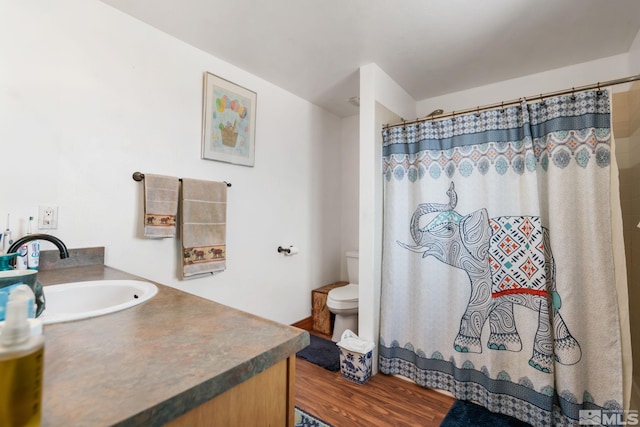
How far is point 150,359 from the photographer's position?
573 millimetres

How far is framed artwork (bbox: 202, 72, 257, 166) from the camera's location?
201 centimetres

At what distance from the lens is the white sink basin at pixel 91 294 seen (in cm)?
106

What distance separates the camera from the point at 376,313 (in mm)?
2129

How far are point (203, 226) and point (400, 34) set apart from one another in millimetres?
1728

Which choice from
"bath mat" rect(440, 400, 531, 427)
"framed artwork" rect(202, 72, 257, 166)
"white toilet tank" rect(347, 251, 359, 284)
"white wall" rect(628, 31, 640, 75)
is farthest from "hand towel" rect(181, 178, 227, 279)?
"white wall" rect(628, 31, 640, 75)

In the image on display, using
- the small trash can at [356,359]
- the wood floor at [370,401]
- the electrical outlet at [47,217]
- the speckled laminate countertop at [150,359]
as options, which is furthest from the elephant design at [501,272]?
the electrical outlet at [47,217]

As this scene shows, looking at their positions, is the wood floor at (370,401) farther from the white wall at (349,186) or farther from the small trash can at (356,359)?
the white wall at (349,186)

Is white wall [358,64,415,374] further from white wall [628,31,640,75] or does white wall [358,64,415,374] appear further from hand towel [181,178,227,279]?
white wall [628,31,640,75]

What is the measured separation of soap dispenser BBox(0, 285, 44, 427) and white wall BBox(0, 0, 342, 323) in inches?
53.3

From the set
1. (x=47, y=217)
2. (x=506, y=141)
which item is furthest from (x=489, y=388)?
(x=47, y=217)

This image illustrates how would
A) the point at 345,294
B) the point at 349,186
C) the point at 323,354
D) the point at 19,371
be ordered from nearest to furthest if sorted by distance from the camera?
the point at 19,371 < the point at 323,354 < the point at 345,294 < the point at 349,186

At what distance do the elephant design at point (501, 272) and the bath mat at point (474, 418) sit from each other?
1.04 ft

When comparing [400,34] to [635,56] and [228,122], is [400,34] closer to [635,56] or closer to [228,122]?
[228,122]

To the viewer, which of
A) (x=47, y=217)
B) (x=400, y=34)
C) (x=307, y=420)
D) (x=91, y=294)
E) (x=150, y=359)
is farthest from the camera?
(x=400, y=34)
